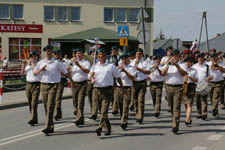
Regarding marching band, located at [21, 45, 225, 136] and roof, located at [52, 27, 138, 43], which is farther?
roof, located at [52, 27, 138, 43]

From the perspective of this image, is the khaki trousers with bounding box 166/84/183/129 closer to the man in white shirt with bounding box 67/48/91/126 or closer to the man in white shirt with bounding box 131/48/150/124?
the man in white shirt with bounding box 131/48/150/124

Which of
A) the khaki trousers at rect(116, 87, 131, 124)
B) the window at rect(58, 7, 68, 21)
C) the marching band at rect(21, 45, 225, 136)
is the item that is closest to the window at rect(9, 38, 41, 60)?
the window at rect(58, 7, 68, 21)

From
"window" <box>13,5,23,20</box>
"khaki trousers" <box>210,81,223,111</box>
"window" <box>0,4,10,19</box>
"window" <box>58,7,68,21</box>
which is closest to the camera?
"khaki trousers" <box>210,81,223,111</box>

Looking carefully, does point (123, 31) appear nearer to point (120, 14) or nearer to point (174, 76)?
point (174, 76)

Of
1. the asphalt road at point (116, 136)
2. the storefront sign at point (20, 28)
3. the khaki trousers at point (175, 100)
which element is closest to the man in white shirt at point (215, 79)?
the asphalt road at point (116, 136)

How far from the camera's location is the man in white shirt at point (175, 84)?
9.16 meters

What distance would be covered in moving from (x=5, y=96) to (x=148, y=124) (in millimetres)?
8466

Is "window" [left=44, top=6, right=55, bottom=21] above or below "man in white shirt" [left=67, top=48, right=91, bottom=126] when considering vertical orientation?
above

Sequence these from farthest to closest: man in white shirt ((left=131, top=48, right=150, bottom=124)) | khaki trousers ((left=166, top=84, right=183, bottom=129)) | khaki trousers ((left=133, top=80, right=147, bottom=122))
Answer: man in white shirt ((left=131, top=48, right=150, bottom=124)), khaki trousers ((left=133, top=80, right=147, bottom=122)), khaki trousers ((left=166, top=84, right=183, bottom=129))

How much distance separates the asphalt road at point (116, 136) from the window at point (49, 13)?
3453 centimetres

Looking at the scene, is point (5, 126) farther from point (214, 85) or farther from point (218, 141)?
point (214, 85)

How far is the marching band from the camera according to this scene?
8.82 metres

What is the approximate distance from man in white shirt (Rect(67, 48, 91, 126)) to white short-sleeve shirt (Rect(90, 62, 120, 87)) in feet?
4.92

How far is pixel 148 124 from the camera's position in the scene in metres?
10.7
